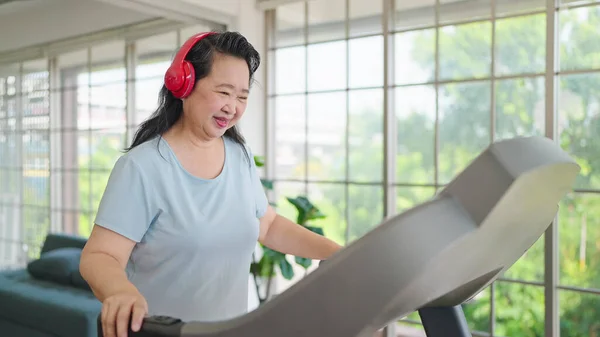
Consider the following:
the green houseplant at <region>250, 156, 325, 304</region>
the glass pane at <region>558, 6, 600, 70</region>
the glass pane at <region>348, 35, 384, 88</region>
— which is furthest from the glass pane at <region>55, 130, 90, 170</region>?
the glass pane at <region>558, 6, 600, 70</region>

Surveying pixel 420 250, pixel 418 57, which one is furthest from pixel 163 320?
pixel 418 57

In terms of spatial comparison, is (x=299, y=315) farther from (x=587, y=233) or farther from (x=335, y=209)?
(x=587, y=233)

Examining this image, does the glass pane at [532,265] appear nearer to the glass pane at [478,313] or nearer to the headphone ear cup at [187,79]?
the glass pane at [478,313]

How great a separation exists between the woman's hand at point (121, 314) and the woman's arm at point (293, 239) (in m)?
0.47

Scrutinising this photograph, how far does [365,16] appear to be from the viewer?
3.92 m

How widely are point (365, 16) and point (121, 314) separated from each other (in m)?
3.45

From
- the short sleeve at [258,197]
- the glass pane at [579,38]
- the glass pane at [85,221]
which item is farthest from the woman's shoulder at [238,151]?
the glass pane at [579,38]

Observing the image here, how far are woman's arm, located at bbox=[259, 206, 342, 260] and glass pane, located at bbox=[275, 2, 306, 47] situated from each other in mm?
3044

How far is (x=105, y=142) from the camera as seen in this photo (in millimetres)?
3949

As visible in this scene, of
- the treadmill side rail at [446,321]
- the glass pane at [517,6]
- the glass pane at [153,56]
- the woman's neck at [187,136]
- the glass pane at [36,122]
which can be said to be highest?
the glass pane at [517,6]

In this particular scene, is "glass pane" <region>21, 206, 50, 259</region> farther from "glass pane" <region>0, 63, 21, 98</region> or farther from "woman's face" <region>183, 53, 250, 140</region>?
"woman's face" <region>183, 53, 250, 140</region>

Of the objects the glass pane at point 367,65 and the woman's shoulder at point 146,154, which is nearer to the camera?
the woman's shoulder at point 146,154

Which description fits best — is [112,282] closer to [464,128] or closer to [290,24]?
[290,24]

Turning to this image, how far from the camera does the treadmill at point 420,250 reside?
49 cm
